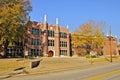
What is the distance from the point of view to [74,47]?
86188 mm

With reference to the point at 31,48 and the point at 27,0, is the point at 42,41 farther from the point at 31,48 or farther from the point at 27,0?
the point at 27,0

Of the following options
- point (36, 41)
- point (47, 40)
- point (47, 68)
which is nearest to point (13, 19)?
point (47, 68)

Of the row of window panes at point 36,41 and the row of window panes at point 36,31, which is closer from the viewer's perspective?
the row of window panes at point 36,41

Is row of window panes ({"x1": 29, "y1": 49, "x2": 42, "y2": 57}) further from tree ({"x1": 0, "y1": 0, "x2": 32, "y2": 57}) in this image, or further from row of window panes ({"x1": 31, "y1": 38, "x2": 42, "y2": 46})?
tree ({"x1": 0, "y1": 0, "x2": 32, "y2": 57})

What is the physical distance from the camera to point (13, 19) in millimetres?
48562

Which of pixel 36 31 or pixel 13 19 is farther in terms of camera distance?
pixel 36 31

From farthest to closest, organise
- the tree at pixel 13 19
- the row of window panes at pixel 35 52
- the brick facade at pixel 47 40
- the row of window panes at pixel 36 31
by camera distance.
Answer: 1. the row of window panes at pixel 36 31
2. the brick facade at pixel 47 40
3. the row of window panes at pixel 35 52
4. the tree at pixel 13 19

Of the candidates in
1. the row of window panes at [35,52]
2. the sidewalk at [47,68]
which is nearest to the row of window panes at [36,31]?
the row of window panes at [35,52]

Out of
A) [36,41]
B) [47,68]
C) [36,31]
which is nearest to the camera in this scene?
[47,68]

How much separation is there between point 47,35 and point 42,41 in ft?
8.98

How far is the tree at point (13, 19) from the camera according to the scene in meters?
47.5

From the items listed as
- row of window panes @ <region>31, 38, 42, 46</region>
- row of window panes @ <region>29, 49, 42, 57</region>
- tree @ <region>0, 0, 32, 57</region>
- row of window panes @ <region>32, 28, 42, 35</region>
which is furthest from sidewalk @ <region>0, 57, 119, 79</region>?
row of window panes @ <region>32, 28, 42, 35</region>

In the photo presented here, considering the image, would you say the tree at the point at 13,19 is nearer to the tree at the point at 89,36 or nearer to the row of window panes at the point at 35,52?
the row of window panes at the point at 35,52

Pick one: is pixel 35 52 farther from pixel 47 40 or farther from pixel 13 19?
pixel 13 19
